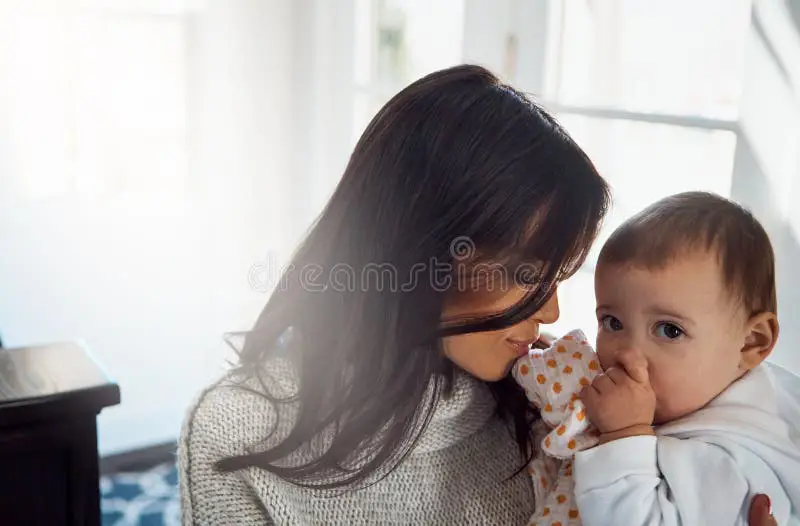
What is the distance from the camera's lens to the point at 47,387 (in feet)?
4.26

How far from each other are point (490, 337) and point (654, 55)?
2.20ft

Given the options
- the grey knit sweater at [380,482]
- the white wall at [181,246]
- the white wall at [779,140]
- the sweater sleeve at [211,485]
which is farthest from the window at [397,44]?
the sweater sleeve at [211,485]

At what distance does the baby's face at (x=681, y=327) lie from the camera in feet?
2.85

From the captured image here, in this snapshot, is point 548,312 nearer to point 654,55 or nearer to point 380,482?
point 380,482

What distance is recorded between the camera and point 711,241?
875 mm

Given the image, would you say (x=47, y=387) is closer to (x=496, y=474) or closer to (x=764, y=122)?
(x=496, y=474)

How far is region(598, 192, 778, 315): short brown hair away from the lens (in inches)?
34.5

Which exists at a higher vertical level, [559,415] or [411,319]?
[411,319]

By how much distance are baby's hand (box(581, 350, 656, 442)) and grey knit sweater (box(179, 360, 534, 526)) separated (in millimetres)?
163

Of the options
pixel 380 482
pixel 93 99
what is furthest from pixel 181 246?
pixel 380 482

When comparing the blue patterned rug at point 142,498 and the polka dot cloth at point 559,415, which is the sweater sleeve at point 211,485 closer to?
the polka dot cloth at point 559,415

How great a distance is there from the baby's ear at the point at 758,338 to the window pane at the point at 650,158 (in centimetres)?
37

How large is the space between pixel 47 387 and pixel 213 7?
1452mm

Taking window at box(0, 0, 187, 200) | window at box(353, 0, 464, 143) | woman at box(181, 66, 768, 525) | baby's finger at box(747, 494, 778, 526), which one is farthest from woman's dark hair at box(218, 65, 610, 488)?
window at box(0, 0, 187, 200)
